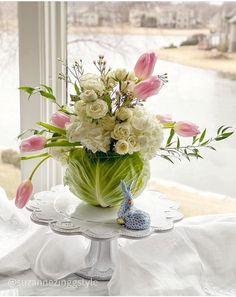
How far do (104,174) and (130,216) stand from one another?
0.12m

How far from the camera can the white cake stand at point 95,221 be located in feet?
4.07

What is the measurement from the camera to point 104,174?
128 centimetres

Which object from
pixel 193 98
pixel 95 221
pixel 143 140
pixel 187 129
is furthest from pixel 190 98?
pixel 95 221

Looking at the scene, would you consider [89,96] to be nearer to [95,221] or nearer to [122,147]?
[122,147]

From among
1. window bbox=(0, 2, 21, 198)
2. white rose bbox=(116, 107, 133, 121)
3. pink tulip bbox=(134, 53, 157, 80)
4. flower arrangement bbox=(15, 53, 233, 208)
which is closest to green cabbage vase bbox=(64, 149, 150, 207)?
flower arrangement bbox=(15, 53, 233, 208)

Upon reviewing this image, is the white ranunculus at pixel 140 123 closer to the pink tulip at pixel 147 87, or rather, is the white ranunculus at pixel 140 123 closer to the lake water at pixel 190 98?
the pink tulip at pixel 147 87

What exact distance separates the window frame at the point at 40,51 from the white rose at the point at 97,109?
46 cm

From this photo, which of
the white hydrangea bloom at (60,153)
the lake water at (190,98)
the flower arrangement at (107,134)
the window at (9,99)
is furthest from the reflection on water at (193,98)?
the white hydrangea bloom at (60,153)

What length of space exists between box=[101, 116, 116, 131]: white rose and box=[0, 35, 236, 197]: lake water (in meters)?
0.45

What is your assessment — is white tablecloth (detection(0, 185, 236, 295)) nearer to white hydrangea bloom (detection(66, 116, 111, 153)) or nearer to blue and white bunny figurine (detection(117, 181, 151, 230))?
blue and white bunny figurine (detection(117, 181, 151, 230))

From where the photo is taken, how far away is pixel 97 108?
1.21 m

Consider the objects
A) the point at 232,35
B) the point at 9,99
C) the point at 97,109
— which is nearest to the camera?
the point at 97,109

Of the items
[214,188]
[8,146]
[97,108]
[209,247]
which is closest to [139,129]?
[97,108]

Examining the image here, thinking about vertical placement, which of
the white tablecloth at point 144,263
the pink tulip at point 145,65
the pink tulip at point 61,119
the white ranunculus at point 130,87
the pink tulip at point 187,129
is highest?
the pink tulip at point 145,65
